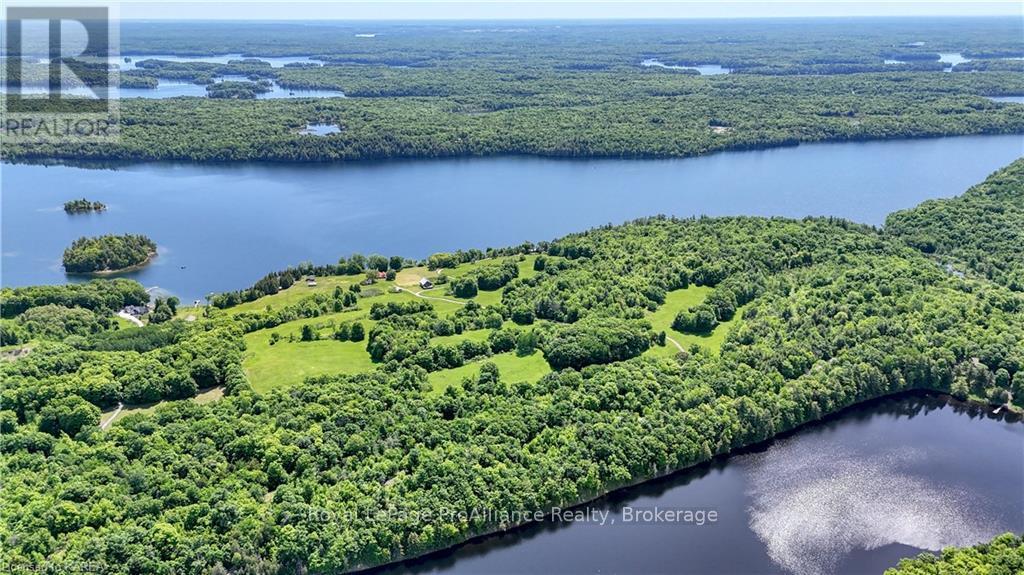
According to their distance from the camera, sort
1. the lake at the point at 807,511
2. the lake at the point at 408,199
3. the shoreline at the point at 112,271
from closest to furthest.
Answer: the lake at the point at 807,511, the shoreline at the point at 112,271, the lake at the point at 408,199

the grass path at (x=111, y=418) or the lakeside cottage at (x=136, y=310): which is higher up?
the lakeside cottage at (x=136, y=310)

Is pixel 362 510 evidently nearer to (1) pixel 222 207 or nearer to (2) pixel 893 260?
(2) pixel 893 260

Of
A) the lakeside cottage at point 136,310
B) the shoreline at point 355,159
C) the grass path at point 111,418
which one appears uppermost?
the shoreline at point 355,159

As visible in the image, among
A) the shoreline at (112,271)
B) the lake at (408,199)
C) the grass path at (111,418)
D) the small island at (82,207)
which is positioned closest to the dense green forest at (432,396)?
the grass path at (111,418)

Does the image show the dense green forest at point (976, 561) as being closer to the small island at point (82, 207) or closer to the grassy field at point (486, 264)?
the grassy field at point (486, 264)

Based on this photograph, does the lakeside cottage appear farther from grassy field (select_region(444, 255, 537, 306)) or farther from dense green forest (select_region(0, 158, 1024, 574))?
grassy field (select_region(444, 255, 537, 306))

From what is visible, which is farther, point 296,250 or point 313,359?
point 296,250

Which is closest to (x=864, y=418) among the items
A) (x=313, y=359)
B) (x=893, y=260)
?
(x=893, y=260)
